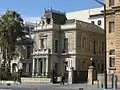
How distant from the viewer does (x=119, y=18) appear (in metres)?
54.2

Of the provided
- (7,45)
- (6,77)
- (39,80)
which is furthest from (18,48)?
(39,80)

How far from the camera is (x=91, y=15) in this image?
8875 centimetres

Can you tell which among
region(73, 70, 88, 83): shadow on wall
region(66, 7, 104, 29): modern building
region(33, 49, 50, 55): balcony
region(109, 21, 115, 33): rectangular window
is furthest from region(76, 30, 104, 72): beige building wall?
region(109, 21, 115, 33): rectangular window

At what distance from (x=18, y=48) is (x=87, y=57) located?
17.8 meters

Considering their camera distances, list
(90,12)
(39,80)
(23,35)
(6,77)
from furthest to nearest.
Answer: (90,12)
(23,35)
(6,77)
(39,80)

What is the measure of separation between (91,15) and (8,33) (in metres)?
20.4

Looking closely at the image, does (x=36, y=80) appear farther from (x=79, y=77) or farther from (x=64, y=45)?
(x=64, y=45)

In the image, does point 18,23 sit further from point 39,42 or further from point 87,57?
point 87,57

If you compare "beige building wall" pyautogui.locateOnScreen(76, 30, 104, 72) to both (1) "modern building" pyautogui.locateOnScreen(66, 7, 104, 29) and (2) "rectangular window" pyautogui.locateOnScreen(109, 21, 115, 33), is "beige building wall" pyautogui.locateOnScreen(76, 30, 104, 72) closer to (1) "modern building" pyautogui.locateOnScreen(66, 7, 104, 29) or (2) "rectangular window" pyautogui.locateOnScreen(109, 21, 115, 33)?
(1) "modern building" pyautogui.locateOnScreen(66, 7, 104, 29)

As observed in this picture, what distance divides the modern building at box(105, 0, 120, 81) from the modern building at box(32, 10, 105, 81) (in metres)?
16.9

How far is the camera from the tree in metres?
76.6

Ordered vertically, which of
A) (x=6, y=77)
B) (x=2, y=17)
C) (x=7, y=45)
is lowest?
(x=6, y=77)

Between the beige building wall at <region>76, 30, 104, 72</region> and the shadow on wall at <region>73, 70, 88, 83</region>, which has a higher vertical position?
the beige building wall at <region>76, 30, 104, 72</region>

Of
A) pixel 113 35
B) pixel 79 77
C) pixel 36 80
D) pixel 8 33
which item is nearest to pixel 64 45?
pixel 8 33
